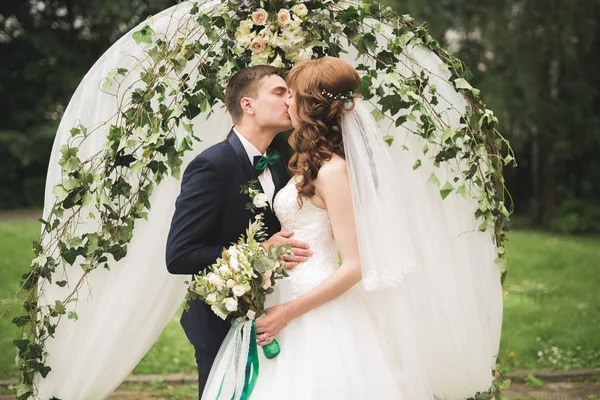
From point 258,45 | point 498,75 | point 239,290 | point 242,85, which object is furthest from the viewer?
point 498,75

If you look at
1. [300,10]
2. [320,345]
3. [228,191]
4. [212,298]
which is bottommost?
[320,345]

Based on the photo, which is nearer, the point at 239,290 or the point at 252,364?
the point at 239,290

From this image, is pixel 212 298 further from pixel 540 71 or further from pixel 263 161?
pixel 540 71

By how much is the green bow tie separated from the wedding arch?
32 centimetres

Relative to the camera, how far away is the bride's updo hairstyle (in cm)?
313

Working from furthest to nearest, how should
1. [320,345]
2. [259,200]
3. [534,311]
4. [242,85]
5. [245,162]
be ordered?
[534,311]
[242,85]
[245,162]
[259,200]
[320,345]

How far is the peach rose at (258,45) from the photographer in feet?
12.1

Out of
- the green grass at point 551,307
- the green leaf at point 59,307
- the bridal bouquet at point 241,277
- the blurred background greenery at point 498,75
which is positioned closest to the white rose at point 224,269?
the bridal bouquet at point 241,277

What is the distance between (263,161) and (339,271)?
0.70 metres

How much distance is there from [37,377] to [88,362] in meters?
0.26

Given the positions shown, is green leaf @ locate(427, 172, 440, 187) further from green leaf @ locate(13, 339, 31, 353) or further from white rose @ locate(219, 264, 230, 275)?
green leaf @ locate(13, 339, 31, 353)

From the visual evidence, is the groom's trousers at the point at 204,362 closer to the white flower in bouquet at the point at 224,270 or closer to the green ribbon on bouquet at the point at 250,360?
the green ribbon on bouquet at the point at 250,360

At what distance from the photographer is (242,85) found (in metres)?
3.59

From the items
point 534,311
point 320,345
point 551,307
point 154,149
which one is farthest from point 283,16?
point 551,307
